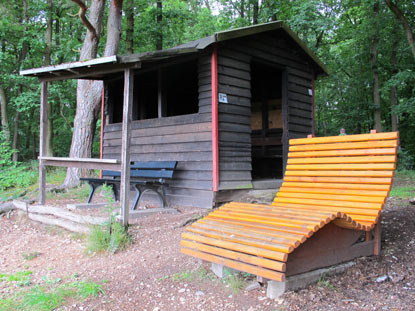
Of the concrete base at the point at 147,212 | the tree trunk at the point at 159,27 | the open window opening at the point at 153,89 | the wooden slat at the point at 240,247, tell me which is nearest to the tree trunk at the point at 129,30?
the tree trunk at the point at 159,27

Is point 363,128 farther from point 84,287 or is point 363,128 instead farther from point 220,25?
point 84,287

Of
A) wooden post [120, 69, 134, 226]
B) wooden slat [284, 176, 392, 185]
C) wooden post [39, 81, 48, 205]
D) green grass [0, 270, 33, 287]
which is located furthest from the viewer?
wooden post [39, 81, 48, 205]

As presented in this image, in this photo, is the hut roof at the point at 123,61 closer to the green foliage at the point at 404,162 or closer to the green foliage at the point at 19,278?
the green foliage at the point at 19,278

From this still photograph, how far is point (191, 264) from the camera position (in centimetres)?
394

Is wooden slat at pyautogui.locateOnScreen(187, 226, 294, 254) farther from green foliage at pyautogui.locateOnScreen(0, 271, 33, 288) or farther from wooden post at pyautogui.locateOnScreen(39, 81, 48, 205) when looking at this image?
wooden post at pyautogui.locateOnScreen(39, 81, 48, 205)

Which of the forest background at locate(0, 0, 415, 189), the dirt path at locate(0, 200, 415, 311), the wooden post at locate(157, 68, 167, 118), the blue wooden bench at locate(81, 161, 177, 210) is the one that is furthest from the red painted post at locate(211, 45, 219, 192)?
the forest background at locate(0, 0, 415, 189)

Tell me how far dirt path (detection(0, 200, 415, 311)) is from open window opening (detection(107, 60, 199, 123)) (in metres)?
3.39

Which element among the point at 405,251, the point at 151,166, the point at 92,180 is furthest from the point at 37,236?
the point at 405,251

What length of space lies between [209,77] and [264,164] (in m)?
4.76

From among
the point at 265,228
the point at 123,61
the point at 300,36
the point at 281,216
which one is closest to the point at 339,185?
the point at 281,216

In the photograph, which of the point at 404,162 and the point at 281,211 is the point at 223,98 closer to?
the point at 281,211

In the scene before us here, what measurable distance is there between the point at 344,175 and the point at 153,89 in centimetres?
710

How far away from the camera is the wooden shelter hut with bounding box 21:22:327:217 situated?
5906 mm

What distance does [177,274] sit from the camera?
3695 mm
